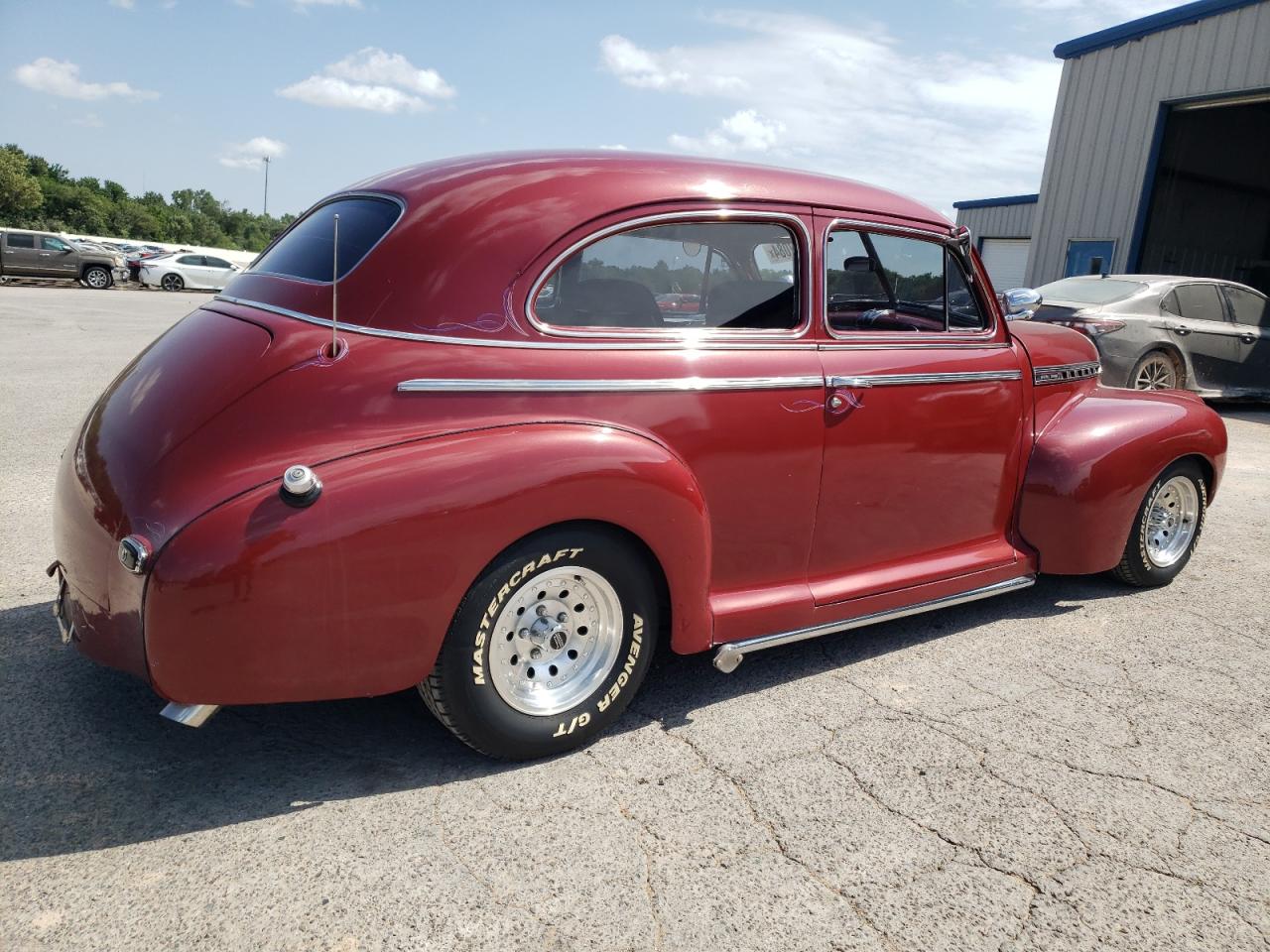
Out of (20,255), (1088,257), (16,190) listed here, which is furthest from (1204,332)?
→ (16,190)

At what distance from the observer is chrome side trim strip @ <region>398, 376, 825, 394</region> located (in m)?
2.65

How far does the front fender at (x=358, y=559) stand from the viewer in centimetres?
230

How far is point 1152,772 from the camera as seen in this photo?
2.97m

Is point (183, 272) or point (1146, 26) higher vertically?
point (1146, 26)

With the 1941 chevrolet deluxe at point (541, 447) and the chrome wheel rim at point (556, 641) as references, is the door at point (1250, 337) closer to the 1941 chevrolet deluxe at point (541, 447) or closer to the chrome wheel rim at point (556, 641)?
the 1941 chevrolet deluxe at point (541, 447)

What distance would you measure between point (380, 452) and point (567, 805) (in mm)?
1108

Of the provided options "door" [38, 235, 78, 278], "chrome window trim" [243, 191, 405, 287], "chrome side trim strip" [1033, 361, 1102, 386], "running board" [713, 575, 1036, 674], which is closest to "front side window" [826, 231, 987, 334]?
"chrome side trim strip" [1033, 361, 1102, 386]

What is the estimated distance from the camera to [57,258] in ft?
89.2

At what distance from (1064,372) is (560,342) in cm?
257

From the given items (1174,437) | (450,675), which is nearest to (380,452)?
(450,675)

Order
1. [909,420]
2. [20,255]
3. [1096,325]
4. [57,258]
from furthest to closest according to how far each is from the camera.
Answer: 1. [57,258]
2. [20,255]
3. [1096,325]
4. [909,420]

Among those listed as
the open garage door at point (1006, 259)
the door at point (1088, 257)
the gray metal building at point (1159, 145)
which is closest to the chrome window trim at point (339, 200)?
the gray metal building at point (1159, 145)

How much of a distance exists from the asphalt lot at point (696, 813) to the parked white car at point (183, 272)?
2991 cm

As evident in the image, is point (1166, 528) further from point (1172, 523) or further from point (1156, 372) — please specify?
point (1156, 372)
